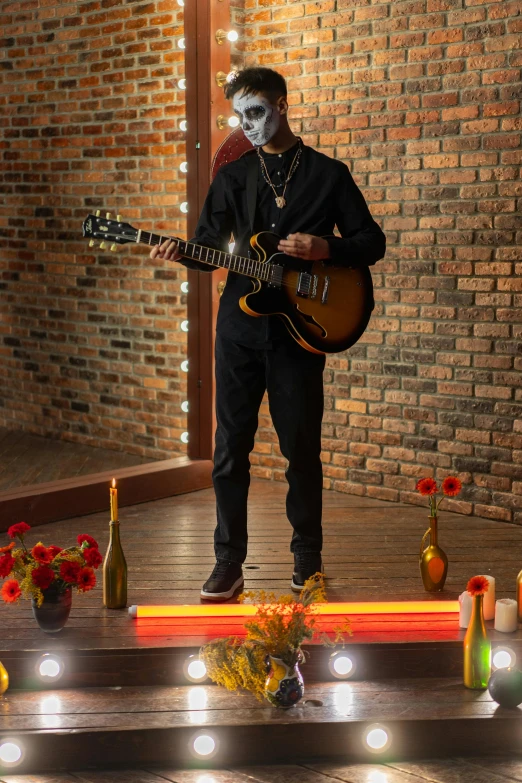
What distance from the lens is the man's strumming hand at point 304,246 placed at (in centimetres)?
338

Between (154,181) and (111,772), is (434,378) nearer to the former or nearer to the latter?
(154,181)

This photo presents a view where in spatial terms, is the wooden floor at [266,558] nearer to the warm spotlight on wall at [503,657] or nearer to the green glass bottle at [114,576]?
the green glass bottle at [114,576]

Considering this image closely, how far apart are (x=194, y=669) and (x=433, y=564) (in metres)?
0.90

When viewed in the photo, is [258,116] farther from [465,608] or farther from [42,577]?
[465,608]

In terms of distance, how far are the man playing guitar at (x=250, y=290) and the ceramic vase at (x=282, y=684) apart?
1.68ft

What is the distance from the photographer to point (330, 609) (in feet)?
11.8

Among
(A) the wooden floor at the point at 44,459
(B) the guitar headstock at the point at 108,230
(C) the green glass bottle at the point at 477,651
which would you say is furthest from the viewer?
(A) the wooden floor at the point at 44,459

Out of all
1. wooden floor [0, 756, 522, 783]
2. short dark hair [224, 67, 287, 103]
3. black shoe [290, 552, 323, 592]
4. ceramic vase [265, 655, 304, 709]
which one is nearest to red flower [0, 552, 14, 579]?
wooden floor [0, 756, 522, 783]

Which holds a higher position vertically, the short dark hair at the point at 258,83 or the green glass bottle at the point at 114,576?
the short dark hair at the point at 258,83

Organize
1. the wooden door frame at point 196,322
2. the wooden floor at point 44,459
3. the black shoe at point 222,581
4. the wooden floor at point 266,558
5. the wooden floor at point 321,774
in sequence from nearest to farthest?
the wooden floor at point 321,774, the wooden floor at point 266,558, the black shoe at point 222,581, the wooden floor at point 44,459, the wooden door frame at point 196,322

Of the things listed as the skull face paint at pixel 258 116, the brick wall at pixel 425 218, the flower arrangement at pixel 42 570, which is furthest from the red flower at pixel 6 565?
the brick wall at pixel 425 218

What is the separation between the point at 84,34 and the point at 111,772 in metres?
2.92

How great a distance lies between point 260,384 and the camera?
11.9ft

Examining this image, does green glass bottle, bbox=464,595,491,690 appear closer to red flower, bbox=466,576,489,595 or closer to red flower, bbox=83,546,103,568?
red flower, bbox=466,576,489,595
